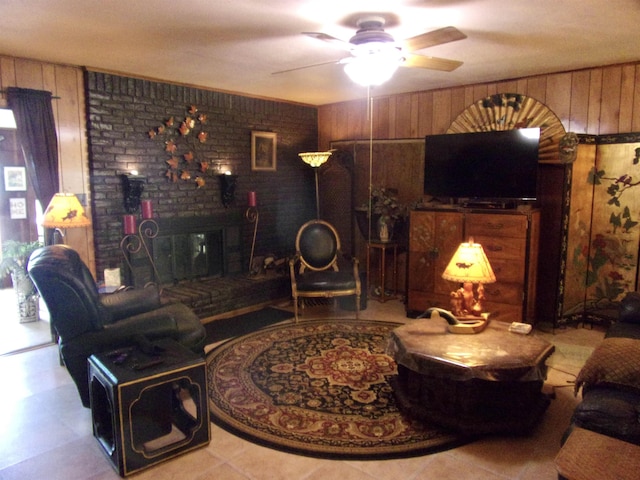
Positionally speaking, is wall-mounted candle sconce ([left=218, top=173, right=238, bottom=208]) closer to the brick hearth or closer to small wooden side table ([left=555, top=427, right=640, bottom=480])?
the brick hearth

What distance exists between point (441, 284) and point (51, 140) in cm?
370

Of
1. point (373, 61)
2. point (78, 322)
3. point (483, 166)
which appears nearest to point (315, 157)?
point (483, 166)

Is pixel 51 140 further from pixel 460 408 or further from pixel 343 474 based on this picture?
pixel 460 408

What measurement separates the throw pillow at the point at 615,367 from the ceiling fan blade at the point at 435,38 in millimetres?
1719

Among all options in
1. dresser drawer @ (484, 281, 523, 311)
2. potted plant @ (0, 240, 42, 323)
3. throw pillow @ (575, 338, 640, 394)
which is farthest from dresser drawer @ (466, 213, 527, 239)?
potted plant @ (0, 240, 42, 323)

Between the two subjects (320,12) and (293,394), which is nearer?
(320,12)

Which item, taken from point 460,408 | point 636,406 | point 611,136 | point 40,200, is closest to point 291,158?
point 40,200

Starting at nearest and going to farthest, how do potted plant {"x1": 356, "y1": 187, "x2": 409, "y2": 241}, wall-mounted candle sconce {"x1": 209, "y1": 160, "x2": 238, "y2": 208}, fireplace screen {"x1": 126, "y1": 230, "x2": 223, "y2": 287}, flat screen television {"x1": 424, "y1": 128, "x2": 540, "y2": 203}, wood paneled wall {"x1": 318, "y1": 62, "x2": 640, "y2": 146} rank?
wood paneled wall {"x1": 318, "y1": 62, "x2": 640, "y2": 146}, flat screen television {"x1": 424, "y1": 128, "x2": 540, "y2": 203}, fireplace screen {"x1": 126, "y1": 230, "x2": 223, "y2": 287}, wall-mounted candle sconce {"x1": 209, "y1": 160, "x2": 238, "y2": 208}, potted plant {"x1": 356, "y1": 187, "x2": 409, "y2": 241}

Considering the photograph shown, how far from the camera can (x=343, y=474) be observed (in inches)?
90.9

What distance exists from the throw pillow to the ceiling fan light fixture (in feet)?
6.30

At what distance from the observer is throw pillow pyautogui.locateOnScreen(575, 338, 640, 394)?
1.99 m

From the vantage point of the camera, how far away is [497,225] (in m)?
4.26

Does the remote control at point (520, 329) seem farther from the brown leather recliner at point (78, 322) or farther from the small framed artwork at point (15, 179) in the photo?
the small framed artwork at point (15, 179)

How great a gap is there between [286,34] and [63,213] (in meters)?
2.15
